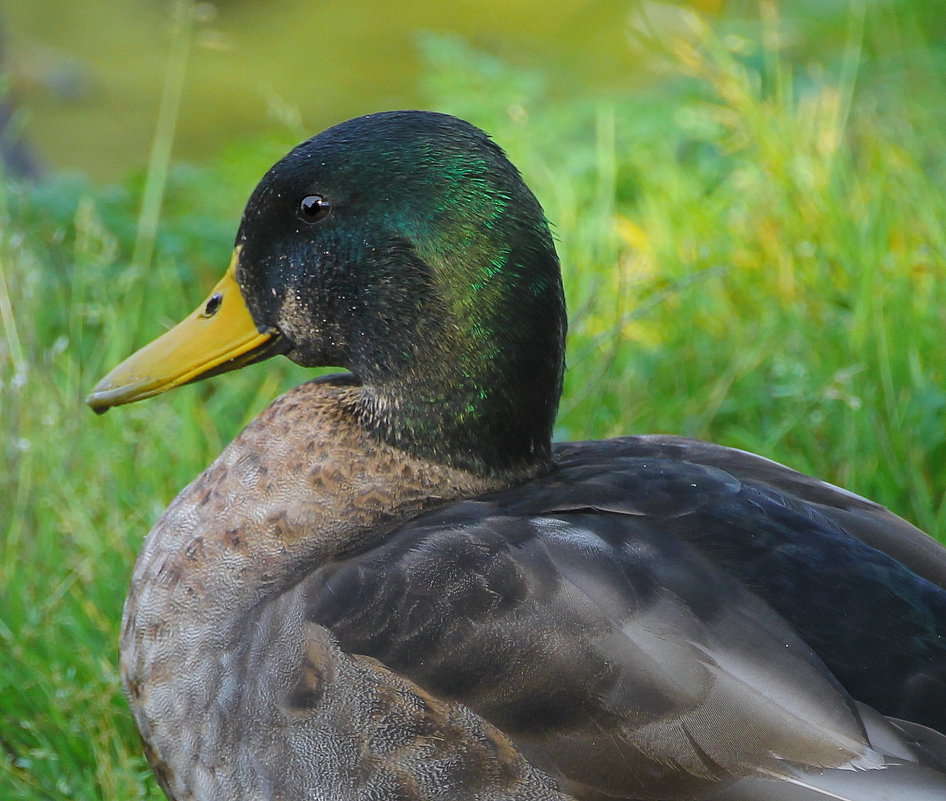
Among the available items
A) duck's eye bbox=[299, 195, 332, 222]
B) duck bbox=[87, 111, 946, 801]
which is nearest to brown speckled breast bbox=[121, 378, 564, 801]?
duck bbox=[87, 111, 946, 801]

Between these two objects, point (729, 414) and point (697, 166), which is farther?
point (697, 166)

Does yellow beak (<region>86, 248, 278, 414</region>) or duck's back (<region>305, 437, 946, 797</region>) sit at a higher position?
yellow beak (<region>86, 248, 278, 414</region>)

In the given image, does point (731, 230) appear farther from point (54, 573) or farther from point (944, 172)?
point (54, 573)

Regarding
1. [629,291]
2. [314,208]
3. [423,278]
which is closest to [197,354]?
[314,208]

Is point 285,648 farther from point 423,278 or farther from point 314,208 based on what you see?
point 314,208

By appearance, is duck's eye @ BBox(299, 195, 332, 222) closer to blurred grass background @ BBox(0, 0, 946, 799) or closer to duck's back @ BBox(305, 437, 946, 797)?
duck's back @ BBox(305, 437, 946, 797)

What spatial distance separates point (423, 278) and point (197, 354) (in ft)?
1.58

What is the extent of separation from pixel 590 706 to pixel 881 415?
1.65m

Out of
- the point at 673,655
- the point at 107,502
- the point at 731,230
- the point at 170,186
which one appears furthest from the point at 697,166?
the point at 673,655

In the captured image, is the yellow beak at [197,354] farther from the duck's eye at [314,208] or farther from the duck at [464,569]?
the duck's eye at [314,208]

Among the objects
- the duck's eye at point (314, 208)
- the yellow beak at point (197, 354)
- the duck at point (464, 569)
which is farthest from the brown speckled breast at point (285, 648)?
the duck's eye at point (314, 208)

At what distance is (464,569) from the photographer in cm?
206

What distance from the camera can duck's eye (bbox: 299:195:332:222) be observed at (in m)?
2.37

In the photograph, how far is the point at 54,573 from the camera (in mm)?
3084
